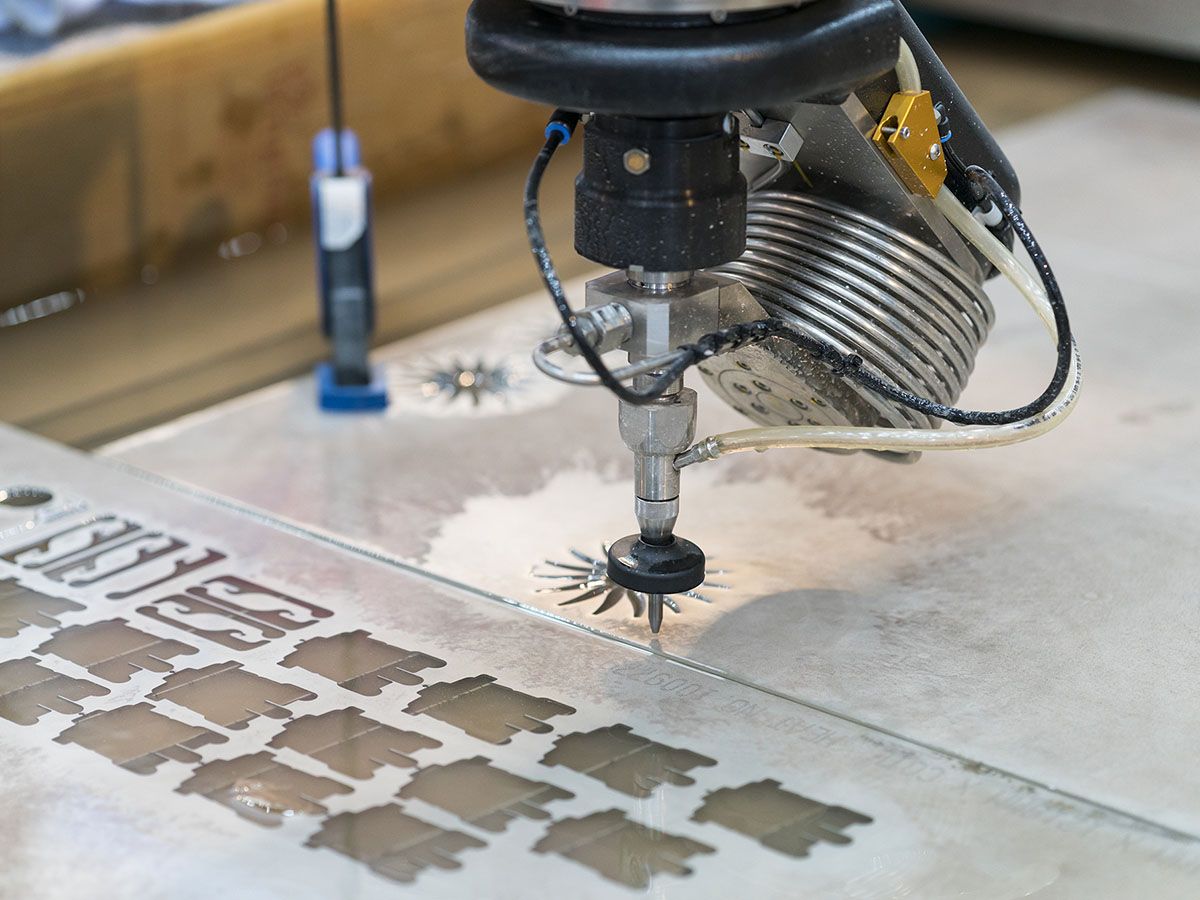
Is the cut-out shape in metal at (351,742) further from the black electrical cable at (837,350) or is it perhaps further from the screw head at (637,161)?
the screw head at (637,161)

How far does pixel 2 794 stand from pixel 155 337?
1.13 meters

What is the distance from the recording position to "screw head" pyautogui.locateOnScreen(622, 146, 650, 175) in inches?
51.3

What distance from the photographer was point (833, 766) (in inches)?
55.3

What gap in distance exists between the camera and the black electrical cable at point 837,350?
1.35m

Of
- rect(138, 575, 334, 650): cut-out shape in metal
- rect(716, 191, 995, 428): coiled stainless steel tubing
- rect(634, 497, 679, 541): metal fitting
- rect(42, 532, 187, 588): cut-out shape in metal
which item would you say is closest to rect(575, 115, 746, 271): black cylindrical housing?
rect(716, 191, 995, 428): coiled stainless steel tubing

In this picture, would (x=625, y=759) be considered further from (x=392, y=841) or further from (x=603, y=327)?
(x=603, y=327)

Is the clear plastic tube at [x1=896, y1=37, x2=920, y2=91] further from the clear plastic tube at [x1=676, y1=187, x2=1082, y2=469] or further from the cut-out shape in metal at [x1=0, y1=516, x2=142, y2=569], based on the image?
the cut-out shape in metal at [x1=0, y1=516, x2=142, y2=569]

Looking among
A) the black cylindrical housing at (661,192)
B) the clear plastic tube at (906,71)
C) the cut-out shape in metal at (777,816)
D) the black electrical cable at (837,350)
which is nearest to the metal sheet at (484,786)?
the cut-out shape in metal at (777,816)

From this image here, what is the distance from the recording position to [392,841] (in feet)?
4.30

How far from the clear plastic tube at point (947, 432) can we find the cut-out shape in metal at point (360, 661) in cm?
29

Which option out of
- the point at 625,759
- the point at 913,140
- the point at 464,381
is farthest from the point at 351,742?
the point at 464,381

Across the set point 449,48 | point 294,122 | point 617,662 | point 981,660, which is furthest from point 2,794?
point 449,48

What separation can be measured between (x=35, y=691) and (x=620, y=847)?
20.7 inches

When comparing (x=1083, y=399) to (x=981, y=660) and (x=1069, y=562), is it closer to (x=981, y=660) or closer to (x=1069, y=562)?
(x=1069, y=562)
